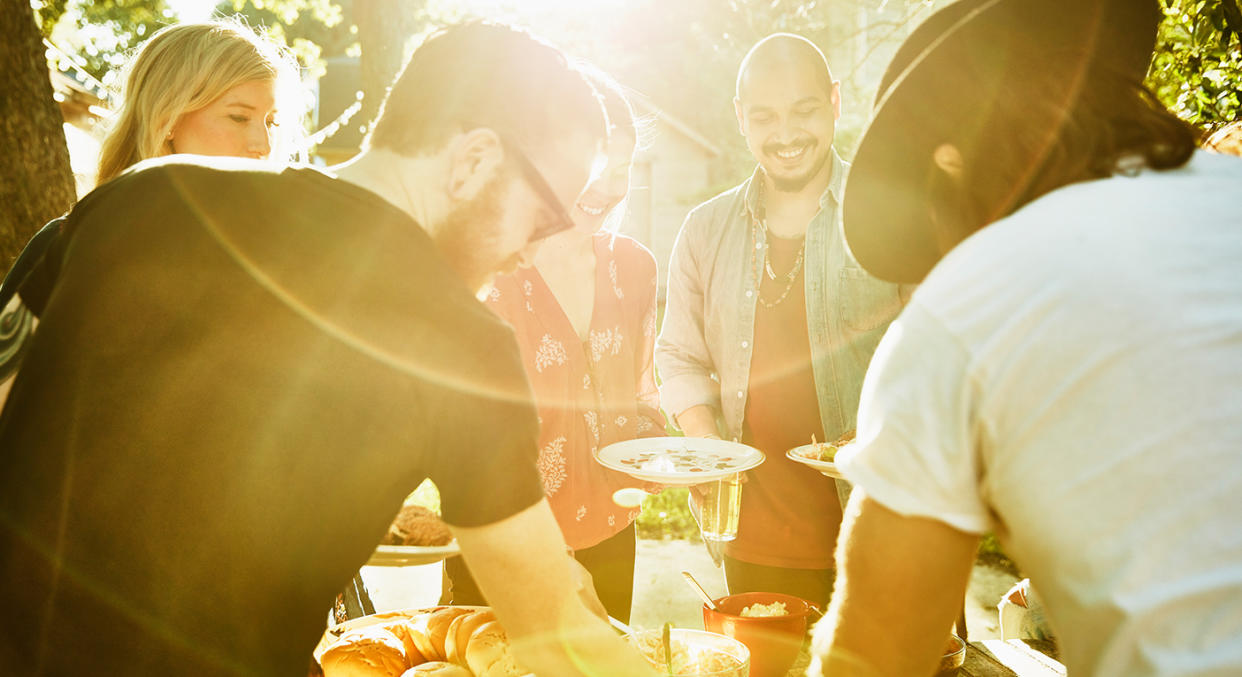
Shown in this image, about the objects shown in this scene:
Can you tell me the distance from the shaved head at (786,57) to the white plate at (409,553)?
256 centimetres

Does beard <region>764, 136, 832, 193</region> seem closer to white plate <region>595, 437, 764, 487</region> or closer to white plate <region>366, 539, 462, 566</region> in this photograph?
white plate <region>595, 437, 764, 487</region>

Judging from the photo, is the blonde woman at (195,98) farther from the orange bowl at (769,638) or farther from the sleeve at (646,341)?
the orange bowl at (769,638)

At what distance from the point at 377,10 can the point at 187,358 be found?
10914mm

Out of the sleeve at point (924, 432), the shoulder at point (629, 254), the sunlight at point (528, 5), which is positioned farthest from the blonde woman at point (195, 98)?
the sunlight at point (528, 5)

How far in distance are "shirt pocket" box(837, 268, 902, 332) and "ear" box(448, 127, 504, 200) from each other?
2.27 meters

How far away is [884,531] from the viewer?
1217mm

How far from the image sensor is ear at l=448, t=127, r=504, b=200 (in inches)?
62.0

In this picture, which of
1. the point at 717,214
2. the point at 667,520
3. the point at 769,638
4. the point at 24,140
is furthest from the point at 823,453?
the point at 667,520

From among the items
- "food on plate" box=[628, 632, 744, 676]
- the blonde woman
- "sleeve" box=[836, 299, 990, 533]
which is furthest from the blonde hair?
"sleeve" box=[836, 299, 990, 533]

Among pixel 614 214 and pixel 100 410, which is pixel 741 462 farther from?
pixel 100 410

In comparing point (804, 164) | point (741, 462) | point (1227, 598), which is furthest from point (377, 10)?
point (1227, 598)

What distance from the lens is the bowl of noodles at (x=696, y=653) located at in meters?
1.85

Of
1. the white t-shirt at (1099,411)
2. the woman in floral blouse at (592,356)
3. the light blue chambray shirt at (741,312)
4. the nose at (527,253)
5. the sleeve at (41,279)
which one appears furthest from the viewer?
the light blue chambray shirt at (741,312)

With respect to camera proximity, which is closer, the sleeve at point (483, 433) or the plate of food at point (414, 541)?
the sleeve at point (483, 433)
